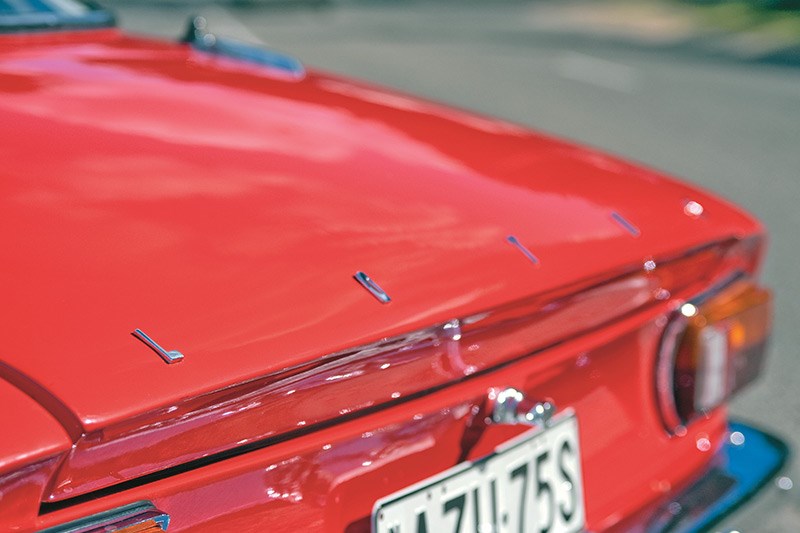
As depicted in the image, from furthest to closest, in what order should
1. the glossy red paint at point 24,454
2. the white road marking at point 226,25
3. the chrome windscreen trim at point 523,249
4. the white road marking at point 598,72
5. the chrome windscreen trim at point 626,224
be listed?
A: the white road marking at point 226,25
the white road marking at point 598,72
the chrome windscreen trim at point 626,224
the chrome windscreen trim at point 523,249
the glossy red paint at point 24,454

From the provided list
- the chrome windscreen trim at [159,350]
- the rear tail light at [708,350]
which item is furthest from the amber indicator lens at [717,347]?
the chrome windscreen trim at [159,350]

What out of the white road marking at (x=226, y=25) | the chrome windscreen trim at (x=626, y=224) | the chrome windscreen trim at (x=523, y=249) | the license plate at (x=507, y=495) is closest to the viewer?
the license plate at (x=507, y=495)

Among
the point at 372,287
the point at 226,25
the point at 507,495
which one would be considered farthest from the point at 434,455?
the point at 226,25

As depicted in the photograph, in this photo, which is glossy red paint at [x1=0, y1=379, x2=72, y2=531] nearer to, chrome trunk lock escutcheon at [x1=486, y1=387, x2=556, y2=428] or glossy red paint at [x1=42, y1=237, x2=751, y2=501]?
glossy red paint at [x1=42, y1=237, x2=751, y2=501]

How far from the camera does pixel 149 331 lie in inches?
46.2

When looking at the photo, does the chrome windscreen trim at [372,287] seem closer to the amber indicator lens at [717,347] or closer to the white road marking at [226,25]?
the amber indicator lens at [717,347]

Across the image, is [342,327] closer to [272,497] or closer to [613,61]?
[272,497]

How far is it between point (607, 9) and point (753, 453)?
64.9 feet

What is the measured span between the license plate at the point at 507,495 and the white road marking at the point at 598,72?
32.3 feet

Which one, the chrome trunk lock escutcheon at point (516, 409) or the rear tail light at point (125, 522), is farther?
the chrome trunk lock escutcheon at point (516, 409)

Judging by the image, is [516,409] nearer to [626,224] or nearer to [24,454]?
[626,224]

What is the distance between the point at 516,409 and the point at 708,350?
447 mm

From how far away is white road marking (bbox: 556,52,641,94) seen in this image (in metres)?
11.4

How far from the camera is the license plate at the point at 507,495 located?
4.27 ft
